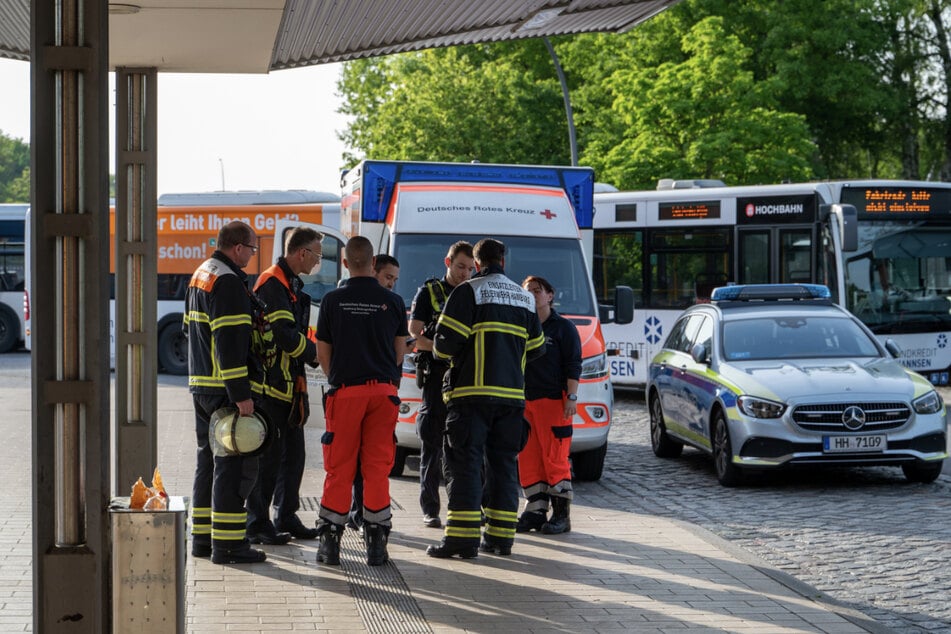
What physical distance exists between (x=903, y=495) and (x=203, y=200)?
59.3 ft

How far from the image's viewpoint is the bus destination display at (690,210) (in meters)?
20.7

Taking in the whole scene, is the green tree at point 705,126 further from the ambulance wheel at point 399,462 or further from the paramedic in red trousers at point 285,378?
the paramedic in red trousers at point 285,378

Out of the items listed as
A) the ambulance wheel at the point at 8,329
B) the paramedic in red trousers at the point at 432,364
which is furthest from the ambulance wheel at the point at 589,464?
the ambulance wheel at the point at 8,329

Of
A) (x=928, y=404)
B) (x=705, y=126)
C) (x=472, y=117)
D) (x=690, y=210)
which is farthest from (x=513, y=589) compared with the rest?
(x=472, y=117)

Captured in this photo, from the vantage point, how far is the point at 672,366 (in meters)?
14.0

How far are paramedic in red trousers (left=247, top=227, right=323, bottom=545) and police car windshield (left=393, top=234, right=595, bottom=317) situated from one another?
3.98 m

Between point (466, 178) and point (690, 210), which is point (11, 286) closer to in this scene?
point (690, 210)

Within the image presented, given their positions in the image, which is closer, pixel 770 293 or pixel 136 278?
pixel 136 278

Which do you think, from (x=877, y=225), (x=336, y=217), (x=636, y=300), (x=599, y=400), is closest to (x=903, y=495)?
(x=599, y=400)

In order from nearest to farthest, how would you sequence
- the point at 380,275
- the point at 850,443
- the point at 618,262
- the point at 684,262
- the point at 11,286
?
the point at 380,275
the point at 850,443
the point at 684,262
the point at 618,262
the point at 11,286

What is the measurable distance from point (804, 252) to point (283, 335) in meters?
12.5

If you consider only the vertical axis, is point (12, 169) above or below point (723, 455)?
above

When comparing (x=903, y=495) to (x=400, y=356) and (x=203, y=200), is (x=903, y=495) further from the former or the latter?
(x=203, y=200)

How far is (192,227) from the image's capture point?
2695cm
